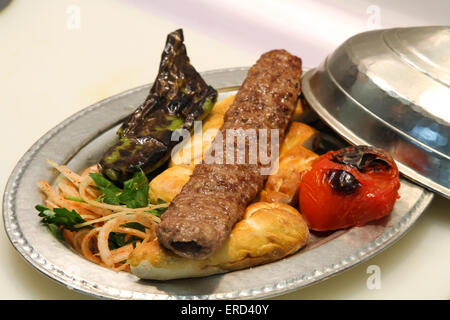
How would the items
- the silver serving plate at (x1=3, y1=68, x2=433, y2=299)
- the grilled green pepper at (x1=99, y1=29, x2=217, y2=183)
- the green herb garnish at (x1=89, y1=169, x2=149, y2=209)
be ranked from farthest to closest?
the grilled green pepper at (x1=99, y1=29, x2=217, y2=183) < the green herb garnish at (x1=89, y1=169, x2=149, y2=209) < the silver serving plate at (x1=3, y1=68, x2=433, y2=299)

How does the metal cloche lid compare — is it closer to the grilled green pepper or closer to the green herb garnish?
the grilled green pepper

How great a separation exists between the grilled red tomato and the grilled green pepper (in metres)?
0.85

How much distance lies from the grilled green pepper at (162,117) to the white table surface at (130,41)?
0.74 meters

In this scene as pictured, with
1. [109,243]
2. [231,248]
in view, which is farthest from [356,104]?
[109,243]

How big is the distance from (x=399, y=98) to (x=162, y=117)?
4.49 feet

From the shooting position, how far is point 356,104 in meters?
3.21

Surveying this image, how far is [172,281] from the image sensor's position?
7.99 ft

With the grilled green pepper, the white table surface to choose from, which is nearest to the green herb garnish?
the grilled green pepper

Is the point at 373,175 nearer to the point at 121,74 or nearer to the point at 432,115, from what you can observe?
the point at 432,115

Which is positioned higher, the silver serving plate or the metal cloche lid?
the metal cloche lid

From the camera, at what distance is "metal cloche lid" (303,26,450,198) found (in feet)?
9.66

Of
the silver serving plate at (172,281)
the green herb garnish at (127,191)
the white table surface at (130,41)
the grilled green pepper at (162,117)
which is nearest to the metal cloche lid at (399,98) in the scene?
the silver serving plate at (172,281)

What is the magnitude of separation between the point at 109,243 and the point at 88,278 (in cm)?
37

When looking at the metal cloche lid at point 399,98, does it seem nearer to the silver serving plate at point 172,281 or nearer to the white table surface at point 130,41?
the silver serving plate at point 172,281
